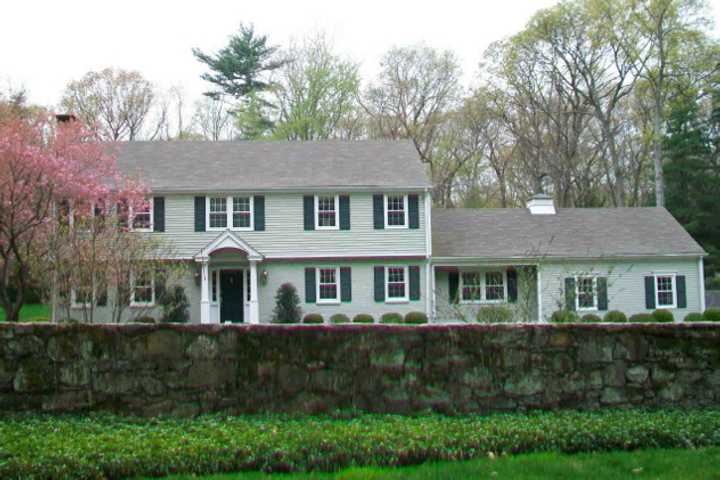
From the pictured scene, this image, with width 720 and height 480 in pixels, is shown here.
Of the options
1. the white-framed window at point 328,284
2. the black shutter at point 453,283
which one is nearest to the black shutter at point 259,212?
the white-framed window at point 328,284

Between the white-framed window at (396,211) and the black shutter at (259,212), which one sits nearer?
the black shutter at (259,212)

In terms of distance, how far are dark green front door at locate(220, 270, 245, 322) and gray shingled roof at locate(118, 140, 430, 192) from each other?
3.11 metres

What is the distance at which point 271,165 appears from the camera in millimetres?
27000

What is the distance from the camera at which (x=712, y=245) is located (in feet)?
122

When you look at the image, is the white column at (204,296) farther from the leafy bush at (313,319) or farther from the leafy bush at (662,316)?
the leafy bush at (662,316)

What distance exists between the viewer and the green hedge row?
19.6ft

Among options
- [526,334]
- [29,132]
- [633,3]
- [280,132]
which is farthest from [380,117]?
[526,334]

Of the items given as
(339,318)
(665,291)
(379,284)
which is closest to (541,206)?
(665,291)

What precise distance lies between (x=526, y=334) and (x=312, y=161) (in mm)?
19905

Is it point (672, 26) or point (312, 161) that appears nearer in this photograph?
point (312, 161)

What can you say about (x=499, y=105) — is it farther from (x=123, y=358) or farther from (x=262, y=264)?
(x=123, y=358)

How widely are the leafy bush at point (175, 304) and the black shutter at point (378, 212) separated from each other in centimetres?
704

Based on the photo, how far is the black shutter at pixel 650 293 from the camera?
1026 inches

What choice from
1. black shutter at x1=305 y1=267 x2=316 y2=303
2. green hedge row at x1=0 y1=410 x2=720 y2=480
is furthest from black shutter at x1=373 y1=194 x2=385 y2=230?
green hedge row at x1=0 y1=410 x2=720 y2=480
